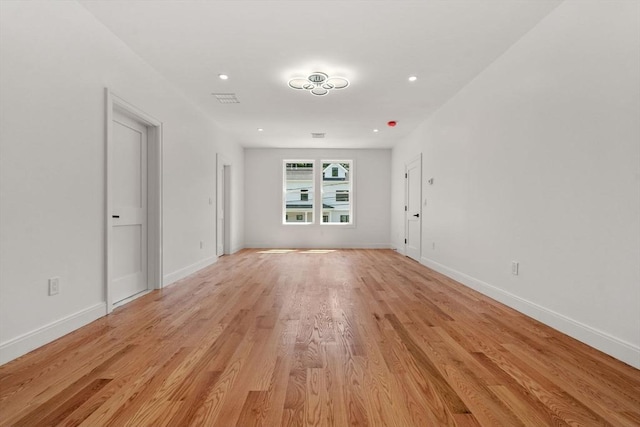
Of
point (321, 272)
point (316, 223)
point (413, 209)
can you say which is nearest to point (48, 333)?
point (321, 272)

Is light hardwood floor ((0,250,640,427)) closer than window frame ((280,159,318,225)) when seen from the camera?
Yes

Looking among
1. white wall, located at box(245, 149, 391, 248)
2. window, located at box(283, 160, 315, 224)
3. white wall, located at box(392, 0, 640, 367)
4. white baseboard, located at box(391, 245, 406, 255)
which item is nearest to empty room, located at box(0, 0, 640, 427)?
white wall, located at box(392, 0, 640, 367)

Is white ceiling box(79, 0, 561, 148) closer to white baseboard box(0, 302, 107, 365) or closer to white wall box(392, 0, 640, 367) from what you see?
white wall box(392, 0, 640, 367)

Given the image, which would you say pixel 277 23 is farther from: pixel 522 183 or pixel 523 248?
pixel 523 248

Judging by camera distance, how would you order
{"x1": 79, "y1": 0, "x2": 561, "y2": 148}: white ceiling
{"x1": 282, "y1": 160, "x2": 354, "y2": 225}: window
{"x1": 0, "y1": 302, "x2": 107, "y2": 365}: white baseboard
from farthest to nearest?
{"x1": 282, "y1": 160, "x2": 354, "y2": 225}: window → {"x1": 79, "y1": 0, "x2": 561, "y2": 148}: white ceiling → {"x1": 0, "y1": 302, "x2": 107, "y2": 365}: white baseboard

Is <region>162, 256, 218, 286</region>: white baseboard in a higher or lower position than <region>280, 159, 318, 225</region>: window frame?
lower

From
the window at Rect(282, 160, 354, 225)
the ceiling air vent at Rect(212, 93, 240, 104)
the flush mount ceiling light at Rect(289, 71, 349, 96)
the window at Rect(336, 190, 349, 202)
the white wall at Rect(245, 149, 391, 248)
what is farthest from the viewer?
the window at Rect(336, 190, 349, 202)

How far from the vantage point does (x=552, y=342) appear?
2277 mm

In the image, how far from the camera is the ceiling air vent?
4578 millimetres

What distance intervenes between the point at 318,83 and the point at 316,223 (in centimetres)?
497

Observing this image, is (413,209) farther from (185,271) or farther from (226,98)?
(185,271)

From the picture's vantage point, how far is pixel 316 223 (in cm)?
859

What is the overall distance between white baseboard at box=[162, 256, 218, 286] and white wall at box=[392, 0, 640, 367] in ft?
12.6

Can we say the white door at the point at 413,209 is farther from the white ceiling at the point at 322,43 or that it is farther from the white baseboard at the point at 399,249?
the white ceiling at the point at 322,43
